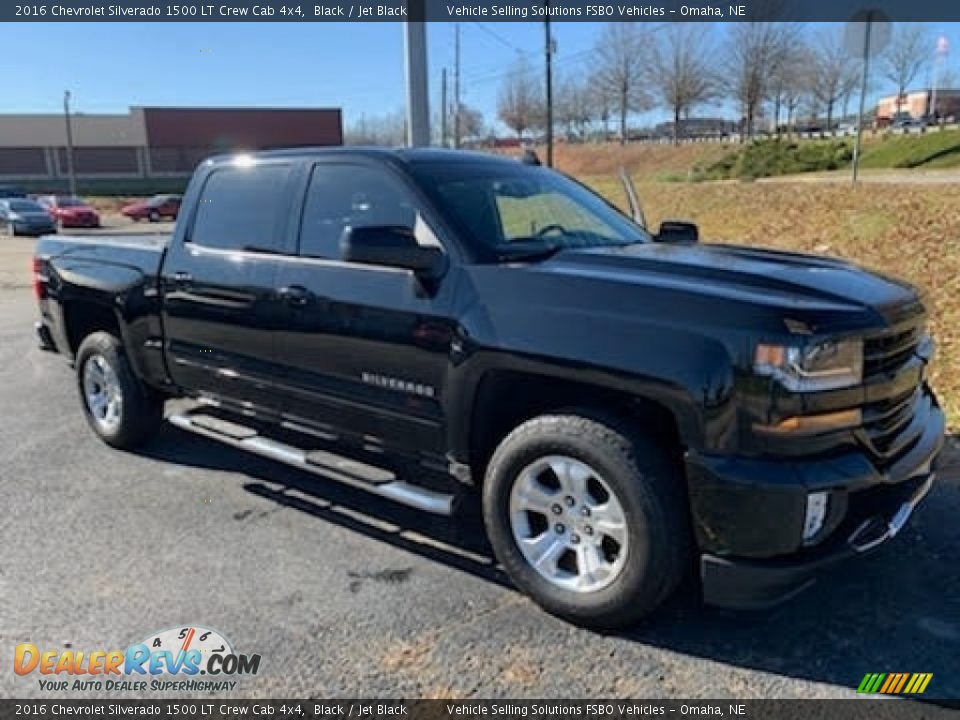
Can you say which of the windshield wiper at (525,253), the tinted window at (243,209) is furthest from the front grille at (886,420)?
the tinted window at (243,209)

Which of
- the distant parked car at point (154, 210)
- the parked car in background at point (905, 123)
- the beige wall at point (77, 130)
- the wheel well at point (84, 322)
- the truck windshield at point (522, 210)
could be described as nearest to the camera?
the truck windshield at point (522, 210)

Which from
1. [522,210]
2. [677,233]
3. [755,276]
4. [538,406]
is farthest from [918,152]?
[538,406]

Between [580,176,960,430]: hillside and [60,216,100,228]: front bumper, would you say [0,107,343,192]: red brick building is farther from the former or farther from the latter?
[580,176,960,430]: hillside

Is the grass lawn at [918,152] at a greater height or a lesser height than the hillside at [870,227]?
greater

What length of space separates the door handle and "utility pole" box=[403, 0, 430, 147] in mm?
→ 8040

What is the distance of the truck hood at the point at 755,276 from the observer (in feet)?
9.67

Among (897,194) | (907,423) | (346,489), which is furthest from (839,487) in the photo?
(897,194)

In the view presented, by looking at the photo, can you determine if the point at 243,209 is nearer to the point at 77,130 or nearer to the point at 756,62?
the point at 756,62

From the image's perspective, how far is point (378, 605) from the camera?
11.2 ft

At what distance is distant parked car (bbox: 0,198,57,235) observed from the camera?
3175cm

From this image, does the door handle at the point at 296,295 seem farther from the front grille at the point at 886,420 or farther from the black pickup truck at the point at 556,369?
the front grille at the point at 886,420

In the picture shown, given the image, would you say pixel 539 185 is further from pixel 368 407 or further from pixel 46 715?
pixel 46 715

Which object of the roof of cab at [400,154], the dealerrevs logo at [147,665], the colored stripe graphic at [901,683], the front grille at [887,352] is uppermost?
the roof of cab at [400,154]

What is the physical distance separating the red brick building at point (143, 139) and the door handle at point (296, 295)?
6159 centimetres
